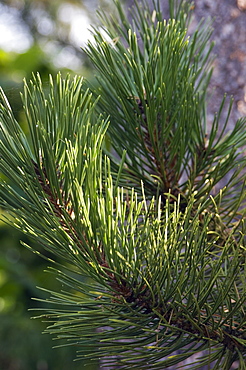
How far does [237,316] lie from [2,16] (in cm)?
460

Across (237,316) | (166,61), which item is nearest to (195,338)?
(237,316)

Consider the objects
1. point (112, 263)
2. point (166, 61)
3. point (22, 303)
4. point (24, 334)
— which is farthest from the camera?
point (22, 303)

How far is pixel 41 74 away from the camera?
2520 millimetres

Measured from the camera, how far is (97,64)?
2.00ft

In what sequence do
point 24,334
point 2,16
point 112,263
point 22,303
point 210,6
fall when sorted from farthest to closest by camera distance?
point 2,16 → point 22,303 → point 24,334 → point 210,6 → point 112,263

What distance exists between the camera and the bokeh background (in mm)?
1267

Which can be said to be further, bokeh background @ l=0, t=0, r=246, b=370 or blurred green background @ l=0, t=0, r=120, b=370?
blurred green background @ l=0, t=0, r=120, b=370

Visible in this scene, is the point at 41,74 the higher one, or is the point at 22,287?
the point at 41,74

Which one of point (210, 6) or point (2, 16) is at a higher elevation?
point (2, 16)

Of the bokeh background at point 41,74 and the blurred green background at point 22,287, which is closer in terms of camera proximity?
the bokeh background at point 41,74

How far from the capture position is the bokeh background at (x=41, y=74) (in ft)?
4.16

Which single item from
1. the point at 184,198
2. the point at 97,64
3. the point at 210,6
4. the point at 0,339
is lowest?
the point at 0,339

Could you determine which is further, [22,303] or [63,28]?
[63,28]

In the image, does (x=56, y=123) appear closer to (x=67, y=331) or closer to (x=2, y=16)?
(x=67, y=331)
